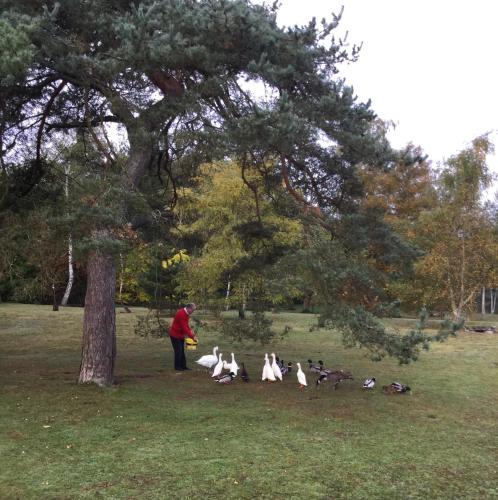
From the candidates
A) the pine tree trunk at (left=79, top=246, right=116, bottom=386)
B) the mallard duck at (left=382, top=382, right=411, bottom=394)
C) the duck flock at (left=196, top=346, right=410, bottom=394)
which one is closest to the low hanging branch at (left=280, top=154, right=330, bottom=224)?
the duck flock at (left=196, top=346, right=410, bottom=394)

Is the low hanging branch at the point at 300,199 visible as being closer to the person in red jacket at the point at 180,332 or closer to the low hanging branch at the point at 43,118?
the person in red jacket at the point at 180,332

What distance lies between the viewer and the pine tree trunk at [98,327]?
8.99m

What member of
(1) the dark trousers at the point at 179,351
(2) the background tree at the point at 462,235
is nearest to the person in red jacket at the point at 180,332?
(1) the dark trousers at the point at 179,351

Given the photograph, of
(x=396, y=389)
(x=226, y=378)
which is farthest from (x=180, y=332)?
(x=396, y=389)

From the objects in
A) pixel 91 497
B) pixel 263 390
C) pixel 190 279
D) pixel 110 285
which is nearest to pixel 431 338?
pixel 263 390

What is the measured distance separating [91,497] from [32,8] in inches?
266

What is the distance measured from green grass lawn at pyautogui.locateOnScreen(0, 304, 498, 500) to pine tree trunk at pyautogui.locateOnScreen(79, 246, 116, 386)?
0.35m

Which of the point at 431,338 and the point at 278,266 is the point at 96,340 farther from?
the point at 431,338

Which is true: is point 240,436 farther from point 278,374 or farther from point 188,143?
point 188,143

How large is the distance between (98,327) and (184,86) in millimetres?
4389

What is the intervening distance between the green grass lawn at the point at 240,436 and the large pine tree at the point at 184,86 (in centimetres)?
160

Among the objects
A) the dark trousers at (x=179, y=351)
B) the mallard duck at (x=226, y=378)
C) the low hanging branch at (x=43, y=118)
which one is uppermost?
the low hanging branch at (x=43, y=118)

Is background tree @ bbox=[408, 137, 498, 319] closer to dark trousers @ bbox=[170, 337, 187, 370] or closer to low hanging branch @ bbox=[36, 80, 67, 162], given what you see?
dark trousers @ bbox=[170, 337, 187, 370]

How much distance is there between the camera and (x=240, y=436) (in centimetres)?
661
